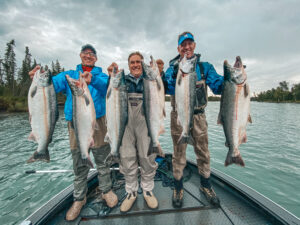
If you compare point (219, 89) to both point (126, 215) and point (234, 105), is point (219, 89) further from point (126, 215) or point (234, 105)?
point (126, 215)

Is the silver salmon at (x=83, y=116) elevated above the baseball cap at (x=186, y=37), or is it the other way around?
the baseball cap at (x=186, y=37)

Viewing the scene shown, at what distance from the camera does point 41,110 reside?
2873 millimetres

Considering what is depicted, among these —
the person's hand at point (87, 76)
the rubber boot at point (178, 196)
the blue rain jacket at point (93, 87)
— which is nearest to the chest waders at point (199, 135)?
the rubber boot at point (178, 196)

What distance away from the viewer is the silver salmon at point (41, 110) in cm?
282

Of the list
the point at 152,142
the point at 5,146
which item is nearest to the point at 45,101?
the point at 152,142

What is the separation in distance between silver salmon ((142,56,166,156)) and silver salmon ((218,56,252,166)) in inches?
47.2

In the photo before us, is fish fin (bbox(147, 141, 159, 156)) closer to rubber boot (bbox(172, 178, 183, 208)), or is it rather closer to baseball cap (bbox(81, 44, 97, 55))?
rubber boot (bbox(172, 178, 183, 208))

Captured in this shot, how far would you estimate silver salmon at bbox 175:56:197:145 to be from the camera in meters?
2.80

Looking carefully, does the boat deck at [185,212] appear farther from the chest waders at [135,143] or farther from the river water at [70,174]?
the river water at [70,174]

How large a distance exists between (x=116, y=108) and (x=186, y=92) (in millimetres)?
1392

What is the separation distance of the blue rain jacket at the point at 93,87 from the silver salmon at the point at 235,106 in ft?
8.07

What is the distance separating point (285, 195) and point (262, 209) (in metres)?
4.52

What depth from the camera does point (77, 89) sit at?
2807 millimetres

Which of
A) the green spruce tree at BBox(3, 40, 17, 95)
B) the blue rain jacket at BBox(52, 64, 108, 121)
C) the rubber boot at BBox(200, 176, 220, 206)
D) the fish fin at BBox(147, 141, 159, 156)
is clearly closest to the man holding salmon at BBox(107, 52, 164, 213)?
the fish fin at BBox(147, 141, 159, 156)
